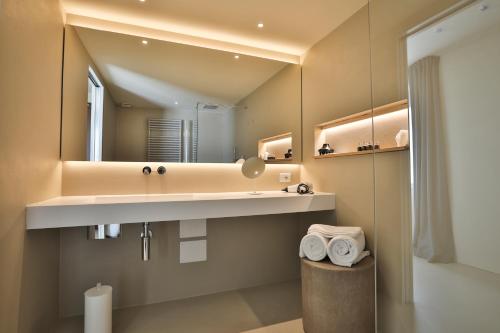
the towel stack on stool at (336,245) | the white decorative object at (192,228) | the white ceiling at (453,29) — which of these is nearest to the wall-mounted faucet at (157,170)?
the white decorative object at (192,228)

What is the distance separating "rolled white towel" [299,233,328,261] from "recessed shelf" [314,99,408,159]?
77cm

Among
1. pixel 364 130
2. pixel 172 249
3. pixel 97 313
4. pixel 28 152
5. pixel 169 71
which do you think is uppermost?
pixel 169 71

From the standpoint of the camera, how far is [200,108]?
245 cm

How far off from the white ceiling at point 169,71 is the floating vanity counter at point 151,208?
925 mm

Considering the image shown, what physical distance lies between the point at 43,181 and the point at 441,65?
8.41ft

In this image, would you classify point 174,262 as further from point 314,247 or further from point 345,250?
point 345,250

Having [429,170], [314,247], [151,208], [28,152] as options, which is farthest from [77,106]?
[429,170]

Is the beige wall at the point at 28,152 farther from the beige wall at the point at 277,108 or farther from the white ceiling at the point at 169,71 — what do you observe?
the beige wall at the point at 277,108

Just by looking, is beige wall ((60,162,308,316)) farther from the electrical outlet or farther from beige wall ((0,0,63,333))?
beige wall ((0,0,63,333))

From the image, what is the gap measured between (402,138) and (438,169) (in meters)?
0.31

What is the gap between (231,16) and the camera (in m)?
2.12

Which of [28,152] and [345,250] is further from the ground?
[28,152]

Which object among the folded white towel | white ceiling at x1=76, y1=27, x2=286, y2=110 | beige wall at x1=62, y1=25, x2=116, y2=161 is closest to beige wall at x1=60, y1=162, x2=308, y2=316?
beige wall at x1=62, y1=25, x2=116, y2=161

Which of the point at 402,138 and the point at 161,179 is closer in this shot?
the point at 402,138
